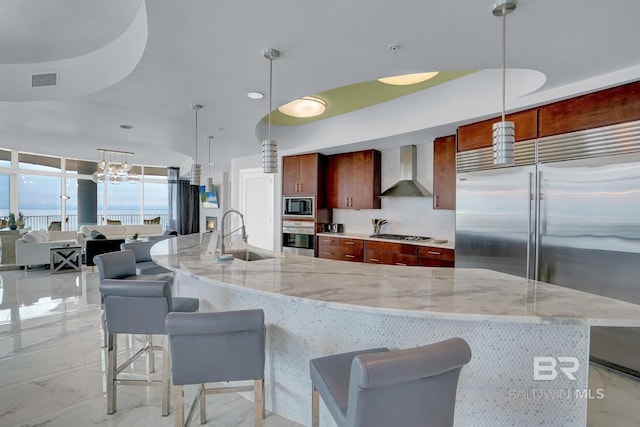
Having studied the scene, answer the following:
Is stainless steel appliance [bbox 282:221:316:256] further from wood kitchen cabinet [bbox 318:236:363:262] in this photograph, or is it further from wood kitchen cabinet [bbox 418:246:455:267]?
wood kitchen cabinet [bbox 418:246:455:267]

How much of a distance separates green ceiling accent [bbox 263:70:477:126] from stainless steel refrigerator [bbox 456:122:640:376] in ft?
3.05

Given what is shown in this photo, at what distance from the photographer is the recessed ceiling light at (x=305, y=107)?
4.18 metres

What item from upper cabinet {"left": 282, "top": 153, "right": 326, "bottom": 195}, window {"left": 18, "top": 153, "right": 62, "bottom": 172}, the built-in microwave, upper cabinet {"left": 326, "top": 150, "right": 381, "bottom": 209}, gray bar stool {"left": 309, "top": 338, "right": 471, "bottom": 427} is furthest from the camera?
window {"left": 18, "top": 153, "right": 62, "bottom": 172}

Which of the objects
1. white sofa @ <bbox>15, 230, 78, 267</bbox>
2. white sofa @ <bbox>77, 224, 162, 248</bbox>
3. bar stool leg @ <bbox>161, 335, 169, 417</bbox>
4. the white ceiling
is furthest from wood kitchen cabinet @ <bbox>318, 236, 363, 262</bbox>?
white sofa @ <bbox>77, 224, 162, 248</bbox>

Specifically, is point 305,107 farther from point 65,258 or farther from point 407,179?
point 65,258

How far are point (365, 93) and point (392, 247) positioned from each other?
2.15m

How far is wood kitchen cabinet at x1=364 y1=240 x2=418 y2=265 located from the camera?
4316 millimetres

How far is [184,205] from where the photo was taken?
34.7 feet

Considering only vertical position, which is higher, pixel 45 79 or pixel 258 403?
pixel 45 79

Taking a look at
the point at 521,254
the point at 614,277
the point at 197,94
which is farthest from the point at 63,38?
the point at 614,277

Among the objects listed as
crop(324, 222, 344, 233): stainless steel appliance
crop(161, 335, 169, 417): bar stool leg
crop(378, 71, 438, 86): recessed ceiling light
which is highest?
crop(378, 71, 438, 86): recessed ceiling light

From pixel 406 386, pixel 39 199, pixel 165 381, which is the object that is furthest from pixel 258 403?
pixel 39 199

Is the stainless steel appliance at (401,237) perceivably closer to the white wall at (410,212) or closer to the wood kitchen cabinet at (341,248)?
the white wall at (410,212)

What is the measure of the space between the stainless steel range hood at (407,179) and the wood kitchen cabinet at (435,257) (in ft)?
2.96
